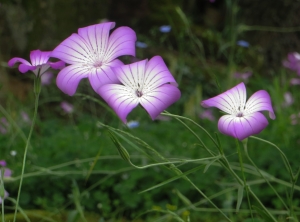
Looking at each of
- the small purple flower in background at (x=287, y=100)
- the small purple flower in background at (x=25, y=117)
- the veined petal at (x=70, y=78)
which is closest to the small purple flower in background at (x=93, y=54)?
the veined petal at (x=70, y=78)

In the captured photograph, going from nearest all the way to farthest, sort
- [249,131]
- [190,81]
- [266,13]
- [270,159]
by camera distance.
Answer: [249,131] → [270,159] → [266,13] → [190,81]

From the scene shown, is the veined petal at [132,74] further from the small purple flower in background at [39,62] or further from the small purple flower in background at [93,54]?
the small purple flower in background at [39,62]

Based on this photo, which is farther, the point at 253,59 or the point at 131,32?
the point at 253,59

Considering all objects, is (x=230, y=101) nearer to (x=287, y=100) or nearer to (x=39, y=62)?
(x=39, y=62)

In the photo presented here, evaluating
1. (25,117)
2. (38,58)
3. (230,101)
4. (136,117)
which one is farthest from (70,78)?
(136,117)

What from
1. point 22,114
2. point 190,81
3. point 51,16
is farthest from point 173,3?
point 22,114

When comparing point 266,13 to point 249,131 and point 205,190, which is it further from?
point 249,131
